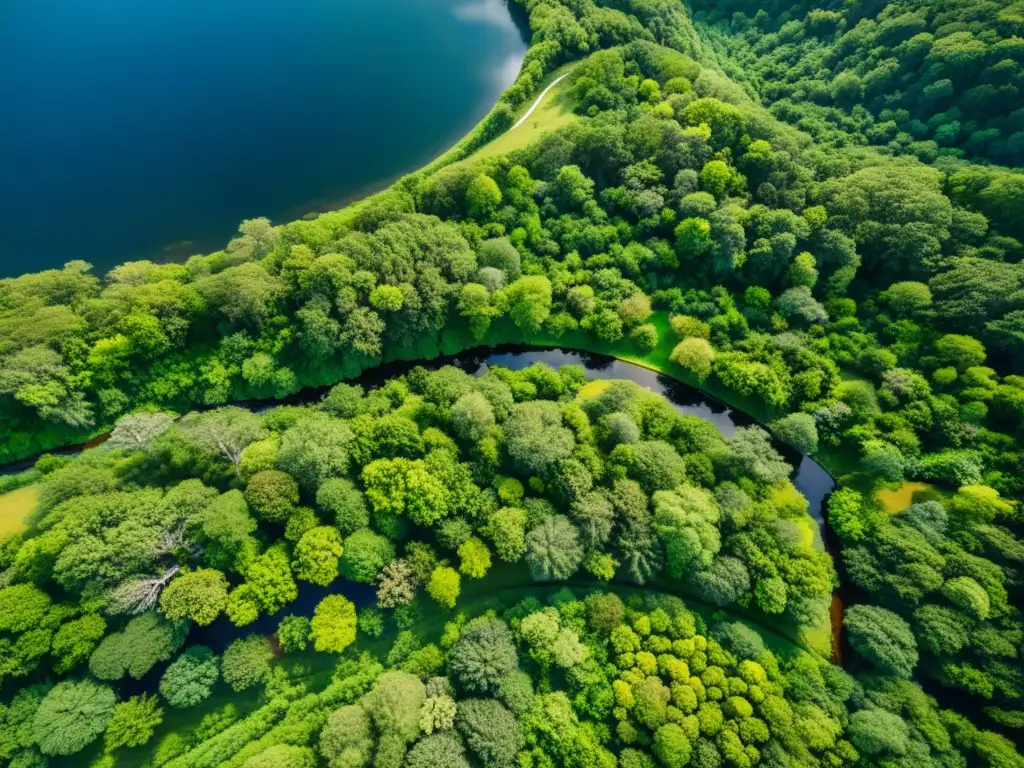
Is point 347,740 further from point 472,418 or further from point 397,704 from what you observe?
point 472,418

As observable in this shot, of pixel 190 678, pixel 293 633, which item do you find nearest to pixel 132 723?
pixel 190 678

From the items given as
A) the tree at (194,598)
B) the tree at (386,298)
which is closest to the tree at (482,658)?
the tree at (194,598)

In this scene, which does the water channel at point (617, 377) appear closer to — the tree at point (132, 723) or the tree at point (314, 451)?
the tree at point (314, 451)

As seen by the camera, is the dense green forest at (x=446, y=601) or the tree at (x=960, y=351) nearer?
the dense green forest at (x=446, y=601)

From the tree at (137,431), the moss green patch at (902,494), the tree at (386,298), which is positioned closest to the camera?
the tree at (137,431)

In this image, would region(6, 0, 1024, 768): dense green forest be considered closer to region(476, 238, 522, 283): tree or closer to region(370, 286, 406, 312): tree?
region(476, 238, 522, 283): tree

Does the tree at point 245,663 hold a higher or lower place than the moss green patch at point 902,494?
lower

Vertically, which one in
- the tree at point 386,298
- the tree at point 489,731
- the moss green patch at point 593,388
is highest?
the tree at point 386,298

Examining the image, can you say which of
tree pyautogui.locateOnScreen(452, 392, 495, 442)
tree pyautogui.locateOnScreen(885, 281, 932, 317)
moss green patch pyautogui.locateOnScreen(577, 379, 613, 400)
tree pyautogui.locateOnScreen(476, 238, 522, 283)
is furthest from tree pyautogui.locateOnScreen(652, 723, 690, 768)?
tree pyautogui.locateOnScreen(885, 281, 932, 317)
